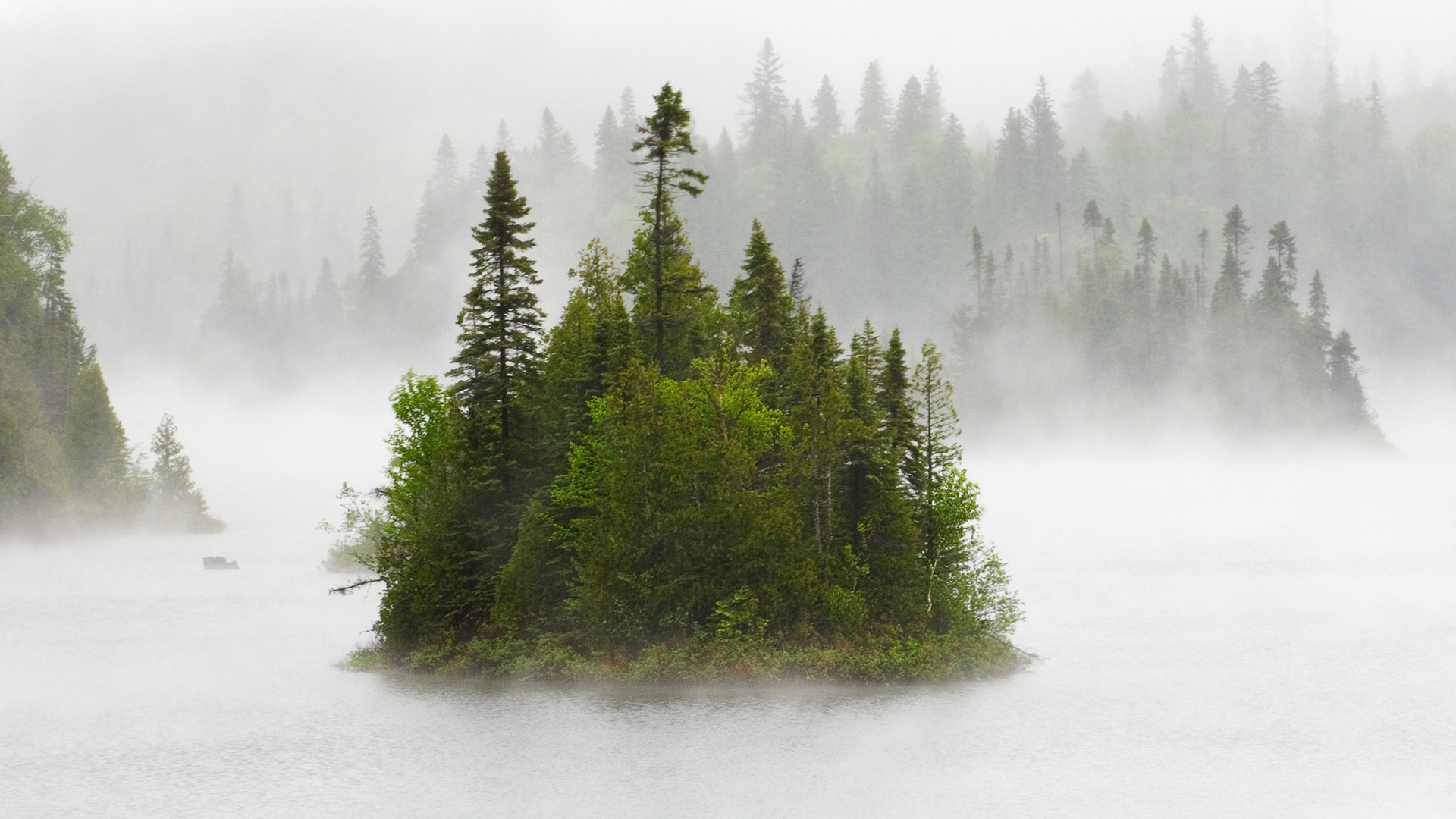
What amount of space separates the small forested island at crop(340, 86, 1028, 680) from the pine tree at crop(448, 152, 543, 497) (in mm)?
104

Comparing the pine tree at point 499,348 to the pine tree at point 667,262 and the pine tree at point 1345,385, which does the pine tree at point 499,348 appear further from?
the pine tree at point 1345,385

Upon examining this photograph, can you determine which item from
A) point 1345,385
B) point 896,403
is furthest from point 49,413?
point 1345,385

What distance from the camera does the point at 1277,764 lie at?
44062 millimetres

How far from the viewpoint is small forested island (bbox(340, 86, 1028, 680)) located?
55.2 meters

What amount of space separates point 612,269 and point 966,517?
75.0ft

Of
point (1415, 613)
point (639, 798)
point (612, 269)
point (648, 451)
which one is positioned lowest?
point (639, 798)

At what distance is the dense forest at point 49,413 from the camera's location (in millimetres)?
109688

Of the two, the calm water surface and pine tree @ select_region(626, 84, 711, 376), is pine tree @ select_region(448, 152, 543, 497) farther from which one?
the calm water surface

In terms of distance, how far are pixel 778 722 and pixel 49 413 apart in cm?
9390

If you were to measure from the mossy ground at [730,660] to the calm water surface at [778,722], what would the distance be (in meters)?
0.83

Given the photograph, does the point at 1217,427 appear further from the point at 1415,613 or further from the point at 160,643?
the point at 160,643

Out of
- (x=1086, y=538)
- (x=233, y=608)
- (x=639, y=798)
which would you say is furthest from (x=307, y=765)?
(x=1086, y=538)

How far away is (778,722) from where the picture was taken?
161 feet

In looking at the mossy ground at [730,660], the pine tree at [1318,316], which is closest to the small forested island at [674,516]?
the mossy ground at [730,660]
